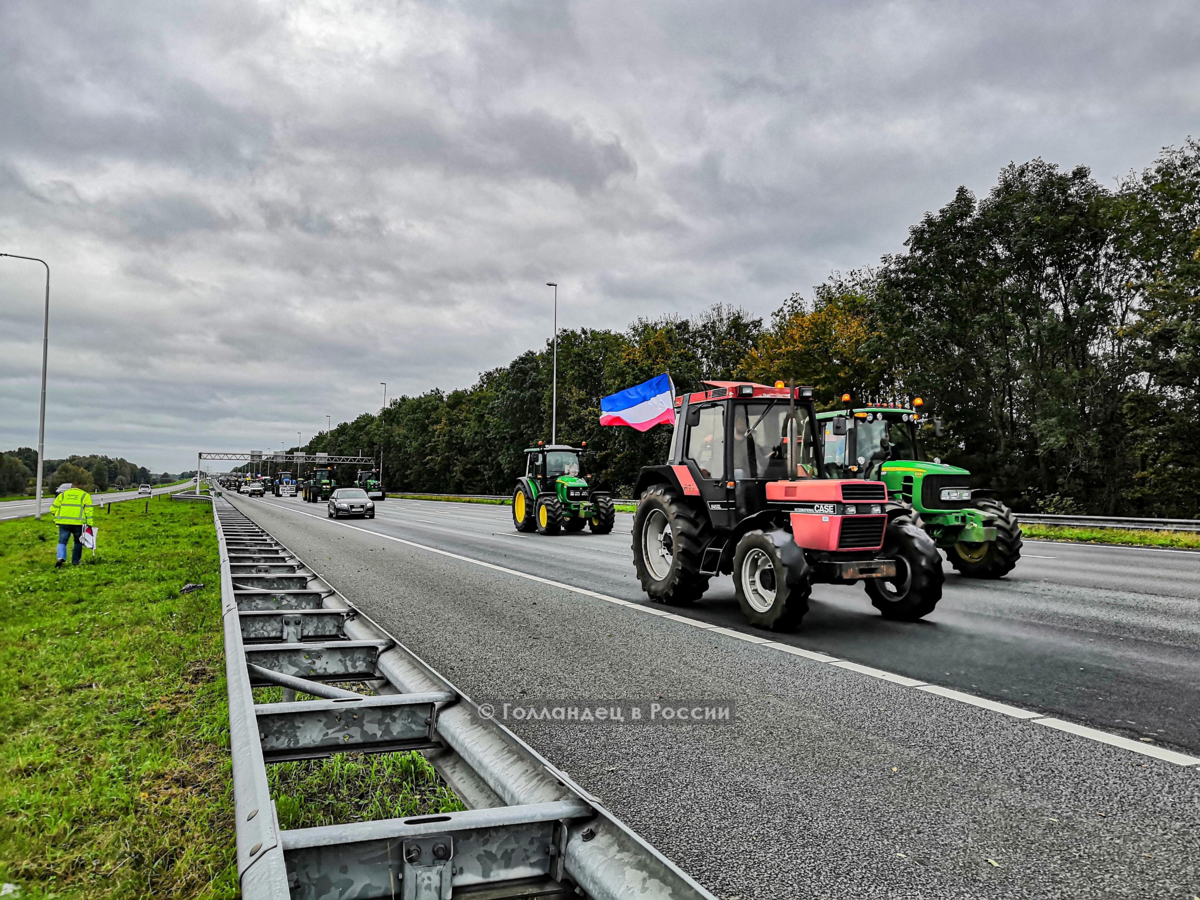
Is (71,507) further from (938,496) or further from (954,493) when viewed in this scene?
(954,493)

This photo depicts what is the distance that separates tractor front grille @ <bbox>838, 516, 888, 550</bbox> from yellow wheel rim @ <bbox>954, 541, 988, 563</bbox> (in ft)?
15.3

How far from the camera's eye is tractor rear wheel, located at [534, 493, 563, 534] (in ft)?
67.7

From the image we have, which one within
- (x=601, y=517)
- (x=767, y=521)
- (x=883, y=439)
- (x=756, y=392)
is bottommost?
(x=601, y=517)

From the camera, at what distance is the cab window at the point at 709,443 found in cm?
820

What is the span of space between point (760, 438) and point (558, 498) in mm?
13307

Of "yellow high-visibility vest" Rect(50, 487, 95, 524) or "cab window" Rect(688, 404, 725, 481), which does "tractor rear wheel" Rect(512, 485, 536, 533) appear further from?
"cab window" Rect(688, 404, 725, 481)

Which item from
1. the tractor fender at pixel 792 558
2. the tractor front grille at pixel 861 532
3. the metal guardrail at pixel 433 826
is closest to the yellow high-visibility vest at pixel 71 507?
the metal guardrail at pixel 433 826

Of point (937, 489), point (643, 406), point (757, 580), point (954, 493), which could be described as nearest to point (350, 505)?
point (643, 406)

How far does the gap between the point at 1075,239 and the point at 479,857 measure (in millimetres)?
38755

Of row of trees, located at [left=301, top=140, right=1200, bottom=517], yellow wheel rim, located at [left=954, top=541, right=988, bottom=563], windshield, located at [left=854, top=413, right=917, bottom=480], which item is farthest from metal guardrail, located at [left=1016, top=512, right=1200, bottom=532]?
windshield, located at [left=854, top=413, right=917, bottom=480]

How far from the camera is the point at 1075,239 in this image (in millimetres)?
32875

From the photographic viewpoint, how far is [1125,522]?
20.0 m

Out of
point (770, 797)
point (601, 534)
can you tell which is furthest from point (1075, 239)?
point (770, 797)

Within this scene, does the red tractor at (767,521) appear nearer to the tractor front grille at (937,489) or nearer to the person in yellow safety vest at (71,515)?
the tractor front grille at (937,489)
